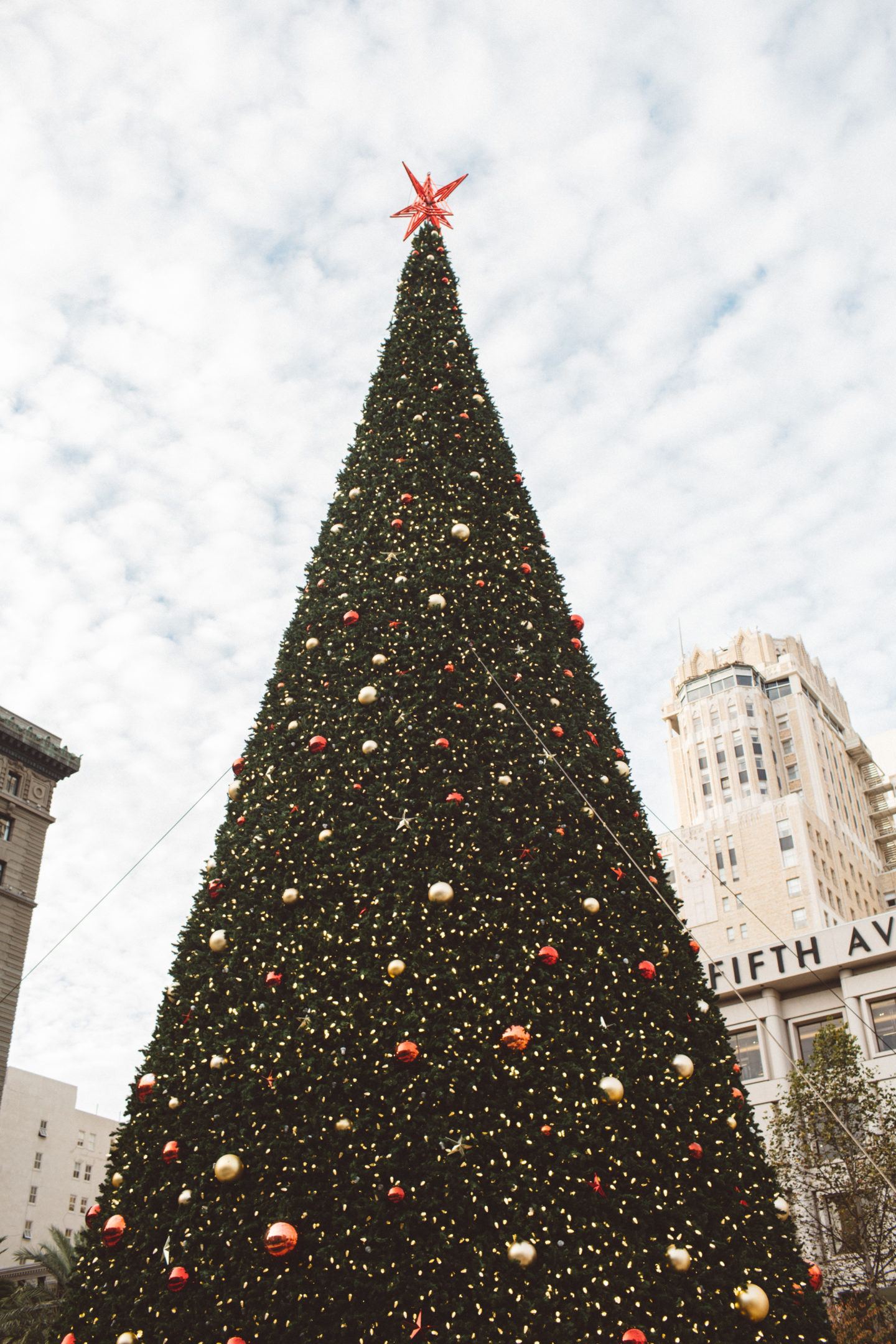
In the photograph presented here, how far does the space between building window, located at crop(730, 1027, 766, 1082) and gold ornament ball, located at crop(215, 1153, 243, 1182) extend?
30.8m

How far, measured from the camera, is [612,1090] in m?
5.75

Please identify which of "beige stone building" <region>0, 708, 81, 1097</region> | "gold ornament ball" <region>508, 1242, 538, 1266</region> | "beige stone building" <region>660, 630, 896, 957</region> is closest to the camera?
"gold ornament ball" <region>508, 1242, 538, 1266</region>

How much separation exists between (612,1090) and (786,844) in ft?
240

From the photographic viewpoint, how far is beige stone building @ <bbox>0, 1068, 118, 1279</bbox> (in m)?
45.9

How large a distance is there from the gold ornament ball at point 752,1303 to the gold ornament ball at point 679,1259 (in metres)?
0.31

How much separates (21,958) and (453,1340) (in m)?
40.0

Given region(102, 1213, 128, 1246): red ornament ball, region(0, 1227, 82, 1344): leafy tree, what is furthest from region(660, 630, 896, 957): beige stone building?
region(102, 1213, 128, 1246): red ornament ball

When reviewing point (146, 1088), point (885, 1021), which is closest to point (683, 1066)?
point (146, 1088)

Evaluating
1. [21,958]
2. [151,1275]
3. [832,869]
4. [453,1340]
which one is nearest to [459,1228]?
[453,1340]

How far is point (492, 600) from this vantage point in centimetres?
844

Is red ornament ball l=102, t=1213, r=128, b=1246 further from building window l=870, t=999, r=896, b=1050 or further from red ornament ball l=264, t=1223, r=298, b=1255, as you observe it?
building window l=870, t=999, r=896, b=1050

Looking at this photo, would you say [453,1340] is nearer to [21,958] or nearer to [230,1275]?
[230,1275]

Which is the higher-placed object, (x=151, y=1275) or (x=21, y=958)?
(x=21, y=958)

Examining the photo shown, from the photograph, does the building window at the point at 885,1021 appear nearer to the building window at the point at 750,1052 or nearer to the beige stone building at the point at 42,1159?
the building window at the point at 750,1052
